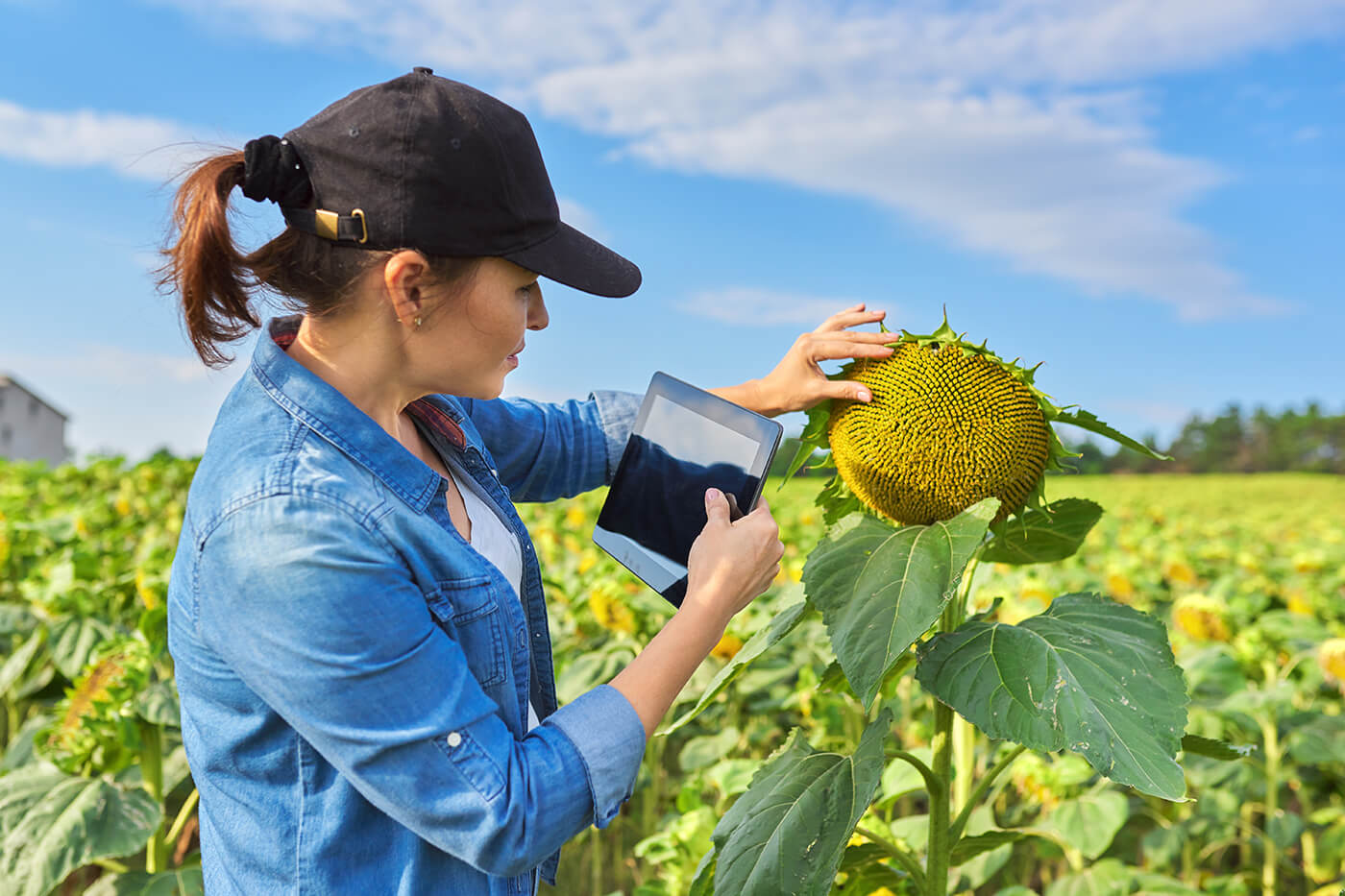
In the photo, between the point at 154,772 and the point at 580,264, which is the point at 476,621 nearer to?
the point at 580,264

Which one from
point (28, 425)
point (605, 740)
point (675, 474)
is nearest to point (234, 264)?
point (675, 474)

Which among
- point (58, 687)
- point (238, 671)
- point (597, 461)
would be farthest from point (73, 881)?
point (238, 671)

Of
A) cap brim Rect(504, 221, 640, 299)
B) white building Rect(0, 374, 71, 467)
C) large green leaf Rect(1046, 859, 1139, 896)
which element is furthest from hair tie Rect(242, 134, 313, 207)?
white building Rect(0, 374, 71, 467)

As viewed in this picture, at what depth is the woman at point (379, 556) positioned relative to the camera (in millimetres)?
1391

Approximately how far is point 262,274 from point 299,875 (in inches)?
34.9

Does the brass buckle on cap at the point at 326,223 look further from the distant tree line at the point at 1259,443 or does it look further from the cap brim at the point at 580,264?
the distant tree line at the point at 1259,443

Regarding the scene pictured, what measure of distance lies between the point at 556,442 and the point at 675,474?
1.73ft

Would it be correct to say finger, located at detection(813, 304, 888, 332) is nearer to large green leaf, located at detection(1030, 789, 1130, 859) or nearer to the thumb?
the thumb

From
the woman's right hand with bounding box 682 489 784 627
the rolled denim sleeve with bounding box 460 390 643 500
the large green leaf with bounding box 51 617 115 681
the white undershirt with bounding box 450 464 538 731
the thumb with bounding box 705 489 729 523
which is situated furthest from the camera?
the large green leaf with bounding box 51 617 115 681

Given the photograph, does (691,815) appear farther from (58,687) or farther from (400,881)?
(58,687)

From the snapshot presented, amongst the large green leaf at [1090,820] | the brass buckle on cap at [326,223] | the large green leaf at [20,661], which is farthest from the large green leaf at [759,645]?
the large green leaf at [20,661]

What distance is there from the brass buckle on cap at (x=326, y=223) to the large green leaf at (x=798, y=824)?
3.72 ft

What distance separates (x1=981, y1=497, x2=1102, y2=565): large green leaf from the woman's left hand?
14.0 inches

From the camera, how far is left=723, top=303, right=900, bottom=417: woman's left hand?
5.85 ft
